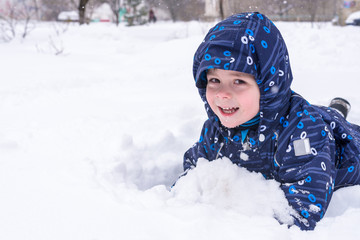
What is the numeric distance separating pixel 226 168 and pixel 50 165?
926 mm

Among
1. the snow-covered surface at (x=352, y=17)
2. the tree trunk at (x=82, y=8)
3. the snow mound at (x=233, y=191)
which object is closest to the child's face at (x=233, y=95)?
the snow mound at (x=233, y=191)

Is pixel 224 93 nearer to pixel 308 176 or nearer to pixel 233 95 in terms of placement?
pixel 233 95

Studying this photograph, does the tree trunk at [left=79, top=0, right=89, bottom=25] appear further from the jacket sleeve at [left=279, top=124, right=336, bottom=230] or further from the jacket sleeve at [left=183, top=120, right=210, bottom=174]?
the jacket sleeve at [left=279, top=124, right=336, bottom=230]

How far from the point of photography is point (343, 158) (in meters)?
1.78

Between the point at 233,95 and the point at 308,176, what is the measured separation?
19.1 inches

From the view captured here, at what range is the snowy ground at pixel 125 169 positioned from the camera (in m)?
1.22

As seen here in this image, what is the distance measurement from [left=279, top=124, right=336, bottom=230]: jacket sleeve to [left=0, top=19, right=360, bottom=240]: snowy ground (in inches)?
2.5

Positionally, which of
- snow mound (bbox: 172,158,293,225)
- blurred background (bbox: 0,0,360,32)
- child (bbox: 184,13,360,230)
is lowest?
snow mound (bbox: 172,158,293,225)

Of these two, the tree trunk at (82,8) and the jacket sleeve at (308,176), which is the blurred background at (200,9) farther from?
the jacket sleeve at (308,176)

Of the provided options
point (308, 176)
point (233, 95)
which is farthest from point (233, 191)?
point (233, 95)

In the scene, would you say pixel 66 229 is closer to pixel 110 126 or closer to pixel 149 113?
pixel 110 126

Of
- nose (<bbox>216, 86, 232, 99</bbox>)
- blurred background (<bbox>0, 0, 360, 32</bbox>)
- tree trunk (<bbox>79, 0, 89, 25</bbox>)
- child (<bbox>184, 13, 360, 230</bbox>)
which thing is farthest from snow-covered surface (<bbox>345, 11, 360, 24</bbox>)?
nose (<bbox>216, 86, 232, 99</bbox>)

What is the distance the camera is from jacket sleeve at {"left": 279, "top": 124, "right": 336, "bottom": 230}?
1.40 meters

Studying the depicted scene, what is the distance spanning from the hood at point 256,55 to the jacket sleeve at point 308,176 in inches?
7.5
